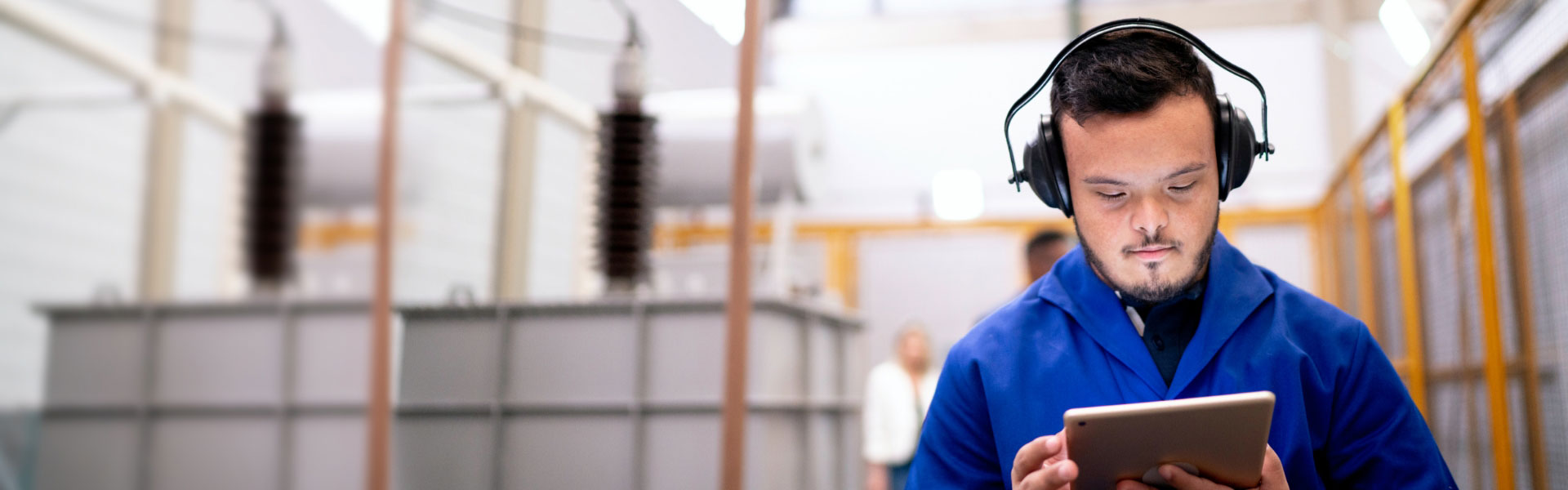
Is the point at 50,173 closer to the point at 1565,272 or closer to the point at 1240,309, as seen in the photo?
the point at 1240,309

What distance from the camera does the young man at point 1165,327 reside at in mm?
1069

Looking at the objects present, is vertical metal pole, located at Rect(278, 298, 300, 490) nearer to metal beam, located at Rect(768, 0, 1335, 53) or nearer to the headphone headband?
the headphone headband

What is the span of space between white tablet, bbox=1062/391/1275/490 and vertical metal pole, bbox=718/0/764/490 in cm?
96

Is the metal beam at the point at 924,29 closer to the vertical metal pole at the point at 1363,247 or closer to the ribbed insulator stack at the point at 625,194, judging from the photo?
the vertical metal pole at the point at 1363,247

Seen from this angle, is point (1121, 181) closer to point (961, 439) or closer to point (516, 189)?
point (961, 439)

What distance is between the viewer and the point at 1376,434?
112 cm

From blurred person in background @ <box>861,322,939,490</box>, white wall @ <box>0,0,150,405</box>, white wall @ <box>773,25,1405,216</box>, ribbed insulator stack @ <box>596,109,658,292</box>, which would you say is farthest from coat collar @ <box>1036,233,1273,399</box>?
white wall @ <box>773,25,1405,216</box>

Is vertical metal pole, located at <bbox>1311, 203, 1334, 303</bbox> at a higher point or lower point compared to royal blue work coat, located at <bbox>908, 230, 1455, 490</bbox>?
higher

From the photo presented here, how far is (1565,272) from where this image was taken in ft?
6.39

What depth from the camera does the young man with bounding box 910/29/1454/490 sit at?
107 cm

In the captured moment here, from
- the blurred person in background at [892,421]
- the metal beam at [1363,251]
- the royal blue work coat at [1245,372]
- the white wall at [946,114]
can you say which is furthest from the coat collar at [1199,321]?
the white wall at [946,114]

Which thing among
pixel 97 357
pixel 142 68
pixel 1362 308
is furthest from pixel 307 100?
pixel 1362 308

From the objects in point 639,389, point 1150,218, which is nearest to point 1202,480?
point 1150,218

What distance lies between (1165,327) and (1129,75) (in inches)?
11.8
